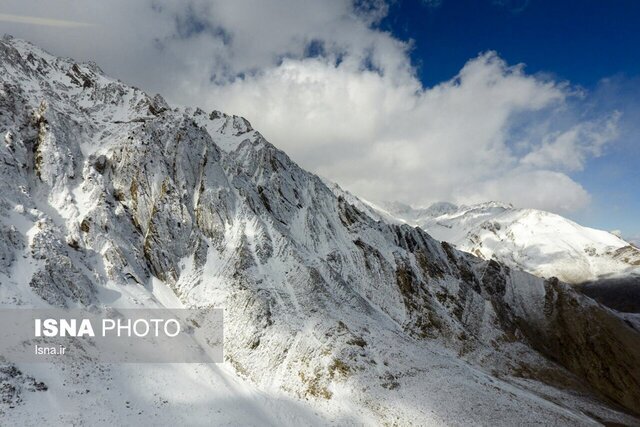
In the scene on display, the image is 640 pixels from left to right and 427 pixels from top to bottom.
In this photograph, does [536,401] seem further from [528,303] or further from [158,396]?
[528,303]

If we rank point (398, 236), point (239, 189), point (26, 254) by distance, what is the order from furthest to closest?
point (398, 236), point (239, 189), point (26, 254)

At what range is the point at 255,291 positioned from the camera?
51156 millimetres

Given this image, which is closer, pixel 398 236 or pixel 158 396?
pixel 158 396

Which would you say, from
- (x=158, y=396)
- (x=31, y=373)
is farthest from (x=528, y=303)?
(x=31, y=373)

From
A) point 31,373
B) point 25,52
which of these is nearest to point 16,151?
point 31,373

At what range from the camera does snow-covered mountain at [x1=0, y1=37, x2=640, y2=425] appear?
121 feet

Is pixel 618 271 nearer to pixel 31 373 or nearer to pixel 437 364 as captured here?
pixel 437 364

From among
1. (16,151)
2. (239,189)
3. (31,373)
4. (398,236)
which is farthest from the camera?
(398,236)

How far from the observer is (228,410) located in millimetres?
35406

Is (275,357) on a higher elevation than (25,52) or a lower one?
lower

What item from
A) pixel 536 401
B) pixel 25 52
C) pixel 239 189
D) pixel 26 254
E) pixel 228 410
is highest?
pixel 25 52

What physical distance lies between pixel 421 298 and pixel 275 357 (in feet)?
112

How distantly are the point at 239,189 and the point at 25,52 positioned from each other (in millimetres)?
68379

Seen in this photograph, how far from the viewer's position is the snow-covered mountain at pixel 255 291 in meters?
36.8
